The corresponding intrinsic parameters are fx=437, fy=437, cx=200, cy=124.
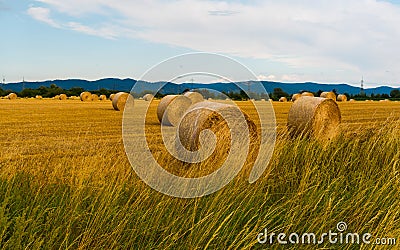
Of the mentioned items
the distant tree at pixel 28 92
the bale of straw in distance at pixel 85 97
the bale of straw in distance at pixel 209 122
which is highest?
the distant tree at pixel 28 92

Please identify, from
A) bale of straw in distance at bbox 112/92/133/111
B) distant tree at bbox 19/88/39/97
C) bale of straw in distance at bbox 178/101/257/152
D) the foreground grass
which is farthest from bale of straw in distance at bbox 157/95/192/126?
distant tree at bbox 19/88/39/97

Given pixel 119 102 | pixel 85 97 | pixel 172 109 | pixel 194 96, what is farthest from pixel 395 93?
pixel 172 109

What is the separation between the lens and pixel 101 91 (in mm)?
64500

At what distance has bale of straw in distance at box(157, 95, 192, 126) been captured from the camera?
2012 centimetres

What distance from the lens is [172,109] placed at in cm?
2072

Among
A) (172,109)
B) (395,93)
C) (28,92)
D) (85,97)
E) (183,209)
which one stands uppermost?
(28,92)

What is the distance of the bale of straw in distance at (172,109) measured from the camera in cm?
2012

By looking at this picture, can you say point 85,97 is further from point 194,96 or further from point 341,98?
point 341,98

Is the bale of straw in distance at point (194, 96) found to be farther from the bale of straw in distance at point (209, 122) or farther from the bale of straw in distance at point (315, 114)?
the bale of straw in distance at point (209, 122)

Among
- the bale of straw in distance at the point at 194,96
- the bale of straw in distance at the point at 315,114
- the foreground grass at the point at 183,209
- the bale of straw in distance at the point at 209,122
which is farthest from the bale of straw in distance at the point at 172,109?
the foreground grass at the point at 183,209

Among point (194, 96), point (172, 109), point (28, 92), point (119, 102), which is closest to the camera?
point (172, 109)

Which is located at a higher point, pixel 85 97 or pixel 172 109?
pixel 85 97

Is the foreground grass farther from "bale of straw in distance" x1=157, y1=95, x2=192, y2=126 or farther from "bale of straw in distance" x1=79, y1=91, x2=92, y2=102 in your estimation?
"bale of straw in distance" x1=79, y1=91, x2=92, y2=102

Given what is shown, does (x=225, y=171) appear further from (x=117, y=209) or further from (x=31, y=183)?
(x=31, y=183)
